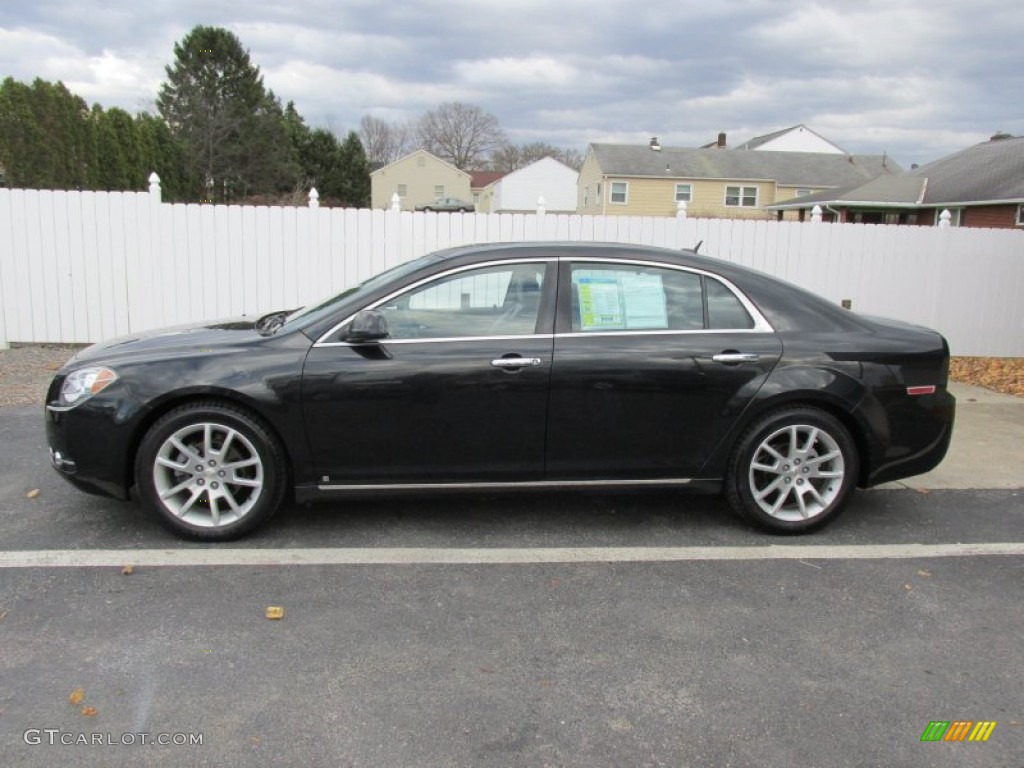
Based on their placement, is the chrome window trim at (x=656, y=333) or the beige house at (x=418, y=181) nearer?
the chrome window trim at (x=656, y=333)

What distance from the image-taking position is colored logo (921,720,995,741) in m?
2.69

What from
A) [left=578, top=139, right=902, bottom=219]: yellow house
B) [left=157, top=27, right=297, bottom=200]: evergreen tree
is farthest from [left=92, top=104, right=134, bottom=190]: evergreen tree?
[left=578, top=139, right=902, bottom=219]: yellow house

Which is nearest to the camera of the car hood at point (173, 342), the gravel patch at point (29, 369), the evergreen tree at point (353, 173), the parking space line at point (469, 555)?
the parking space line at point (469, 555)

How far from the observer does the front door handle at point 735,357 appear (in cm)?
424

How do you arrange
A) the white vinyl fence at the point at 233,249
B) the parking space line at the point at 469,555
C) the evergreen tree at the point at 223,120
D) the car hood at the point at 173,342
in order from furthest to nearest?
the evergreen tree at the point at 223,120 < the white vinyl fence at the point at 233,249 < the car hood at the point at 173,342 < the parking space line at the point at 469,555

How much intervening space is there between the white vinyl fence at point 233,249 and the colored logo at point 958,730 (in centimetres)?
773

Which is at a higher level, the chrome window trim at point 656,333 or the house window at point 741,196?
the house window at point 741,196

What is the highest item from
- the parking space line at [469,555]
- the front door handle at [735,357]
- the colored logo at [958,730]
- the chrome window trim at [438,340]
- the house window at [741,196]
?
the house window at [741,196]

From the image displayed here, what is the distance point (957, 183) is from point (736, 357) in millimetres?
31035

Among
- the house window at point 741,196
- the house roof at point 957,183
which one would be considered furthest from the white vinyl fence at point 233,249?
the house window at point 741,196

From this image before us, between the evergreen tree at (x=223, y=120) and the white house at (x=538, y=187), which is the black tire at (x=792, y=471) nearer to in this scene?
the evergreen tree at (x=223, y=120)

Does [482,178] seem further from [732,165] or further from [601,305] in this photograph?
[601,305]

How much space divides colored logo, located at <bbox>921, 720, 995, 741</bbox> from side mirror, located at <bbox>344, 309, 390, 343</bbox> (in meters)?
2.83

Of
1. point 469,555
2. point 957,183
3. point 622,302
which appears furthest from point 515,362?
point 957,183
